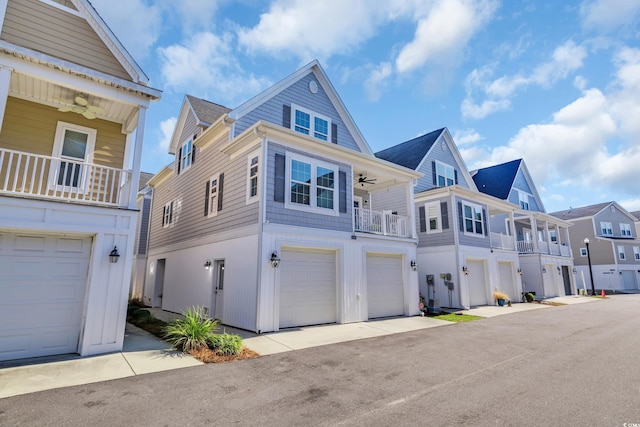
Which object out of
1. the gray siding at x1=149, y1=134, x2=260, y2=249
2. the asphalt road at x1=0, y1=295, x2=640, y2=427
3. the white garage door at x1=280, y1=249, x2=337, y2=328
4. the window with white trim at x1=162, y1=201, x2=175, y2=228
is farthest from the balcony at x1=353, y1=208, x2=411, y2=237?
the window with white trim at x1=162, y1=201, x2=175, y2=228

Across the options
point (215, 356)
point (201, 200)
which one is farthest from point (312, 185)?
point (215, 356)

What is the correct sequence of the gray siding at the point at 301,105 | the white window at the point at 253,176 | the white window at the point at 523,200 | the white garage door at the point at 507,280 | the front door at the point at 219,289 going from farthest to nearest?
→ 1. the white window at the point at 523,200
2. the white garage door at the point at 507,280
3. the gray siding at the point at 301,105
4. the front door at the point at 219,289
5. the white window at the point at 253,176

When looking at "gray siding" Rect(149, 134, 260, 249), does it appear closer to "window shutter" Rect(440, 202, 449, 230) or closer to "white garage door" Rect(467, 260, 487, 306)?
"window shutter" Rect(440, 202, 449, 230)

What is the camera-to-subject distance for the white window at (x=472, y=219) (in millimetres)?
17627

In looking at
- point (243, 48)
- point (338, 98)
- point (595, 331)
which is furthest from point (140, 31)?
point (595, 331)

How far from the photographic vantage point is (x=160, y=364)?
6.36 meters

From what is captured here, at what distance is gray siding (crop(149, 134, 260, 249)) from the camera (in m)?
11.2

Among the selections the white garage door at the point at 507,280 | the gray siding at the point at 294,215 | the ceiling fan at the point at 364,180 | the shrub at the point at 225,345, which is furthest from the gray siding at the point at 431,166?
the shrub at the point at 225,345

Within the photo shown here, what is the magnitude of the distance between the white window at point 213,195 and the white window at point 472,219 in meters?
13.2

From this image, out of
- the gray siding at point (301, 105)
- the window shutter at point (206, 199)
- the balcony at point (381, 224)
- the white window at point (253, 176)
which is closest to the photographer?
the white window at point (253, 176)

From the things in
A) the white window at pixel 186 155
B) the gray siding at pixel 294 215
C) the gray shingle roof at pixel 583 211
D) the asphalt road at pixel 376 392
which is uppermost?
the gray shingle roof at pixel 583 211

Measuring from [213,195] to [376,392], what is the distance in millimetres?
10385

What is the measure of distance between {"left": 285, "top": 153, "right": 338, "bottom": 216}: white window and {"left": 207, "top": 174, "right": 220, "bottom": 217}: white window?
12.3 ft

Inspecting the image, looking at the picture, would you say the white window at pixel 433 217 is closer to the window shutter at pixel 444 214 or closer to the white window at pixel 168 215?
the window shutter at pixel 444 214
